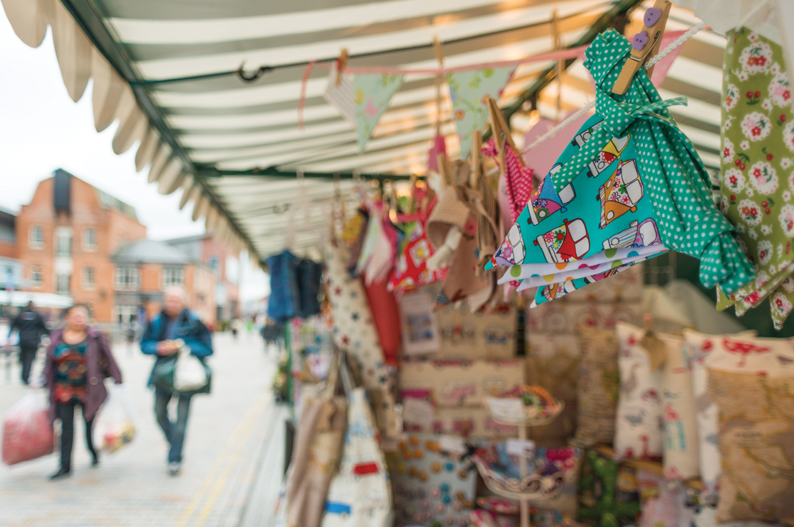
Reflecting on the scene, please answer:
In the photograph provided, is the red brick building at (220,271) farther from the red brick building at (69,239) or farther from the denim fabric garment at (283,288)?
the denim fabric garment at (283,288)

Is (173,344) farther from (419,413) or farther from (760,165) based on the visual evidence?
(760,165)

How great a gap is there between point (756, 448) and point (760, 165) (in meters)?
1.47

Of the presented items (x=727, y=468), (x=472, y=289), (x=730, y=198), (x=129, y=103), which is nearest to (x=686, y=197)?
(x=730, y=198)

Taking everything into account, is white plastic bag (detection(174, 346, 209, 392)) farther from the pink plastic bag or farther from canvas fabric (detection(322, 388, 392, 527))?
canvas fabric (detection(322, 388, 392, 527))

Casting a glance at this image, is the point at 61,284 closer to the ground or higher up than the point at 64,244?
closer to the ground

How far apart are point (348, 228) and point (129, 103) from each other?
125 centimetres

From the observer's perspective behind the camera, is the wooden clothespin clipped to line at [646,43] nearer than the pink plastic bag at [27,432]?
Yes

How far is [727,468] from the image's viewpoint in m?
1.60

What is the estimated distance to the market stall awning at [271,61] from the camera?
1.57 m

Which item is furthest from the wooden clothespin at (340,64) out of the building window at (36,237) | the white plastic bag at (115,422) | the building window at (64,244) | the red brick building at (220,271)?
the red brick building at (220,271)

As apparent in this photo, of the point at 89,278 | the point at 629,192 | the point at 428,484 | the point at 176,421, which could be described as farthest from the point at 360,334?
the point at 89,278

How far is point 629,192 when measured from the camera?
73cm

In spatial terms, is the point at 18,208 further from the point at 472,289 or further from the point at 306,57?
the point at 472,289

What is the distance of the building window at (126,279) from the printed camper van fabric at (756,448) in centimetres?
742
